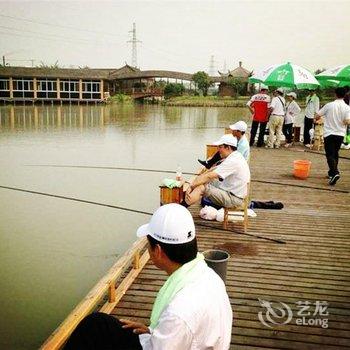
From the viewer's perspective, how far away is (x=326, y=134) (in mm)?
7070

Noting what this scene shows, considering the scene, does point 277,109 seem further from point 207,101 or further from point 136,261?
point 207,101

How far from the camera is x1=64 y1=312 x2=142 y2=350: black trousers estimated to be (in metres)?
1.92

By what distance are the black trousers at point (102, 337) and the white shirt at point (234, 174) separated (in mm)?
3031

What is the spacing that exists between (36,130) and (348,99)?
15.1 m

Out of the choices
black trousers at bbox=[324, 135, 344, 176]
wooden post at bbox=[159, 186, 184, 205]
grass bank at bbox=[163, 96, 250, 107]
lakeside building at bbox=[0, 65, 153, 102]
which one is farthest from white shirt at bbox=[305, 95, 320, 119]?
lakeside building at bbox=[0, 65, 153, 102]

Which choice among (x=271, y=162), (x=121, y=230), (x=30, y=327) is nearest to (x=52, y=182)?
(x=121, y=230)

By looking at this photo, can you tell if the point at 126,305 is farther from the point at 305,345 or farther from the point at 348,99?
the point at 348,99

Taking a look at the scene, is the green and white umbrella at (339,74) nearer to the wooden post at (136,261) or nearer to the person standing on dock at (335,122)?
the person standing on dock at (335,122)

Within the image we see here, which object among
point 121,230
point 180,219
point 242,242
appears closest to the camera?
point 180,219

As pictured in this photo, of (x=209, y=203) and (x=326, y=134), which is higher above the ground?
(x=326, y=134)

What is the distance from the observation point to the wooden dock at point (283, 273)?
114 inches

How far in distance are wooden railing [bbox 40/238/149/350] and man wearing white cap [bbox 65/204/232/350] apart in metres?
0.49

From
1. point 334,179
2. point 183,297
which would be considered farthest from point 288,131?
point 183,297

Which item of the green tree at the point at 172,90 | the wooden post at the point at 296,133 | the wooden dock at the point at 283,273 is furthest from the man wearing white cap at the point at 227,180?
the green tree at the point at 172,90
